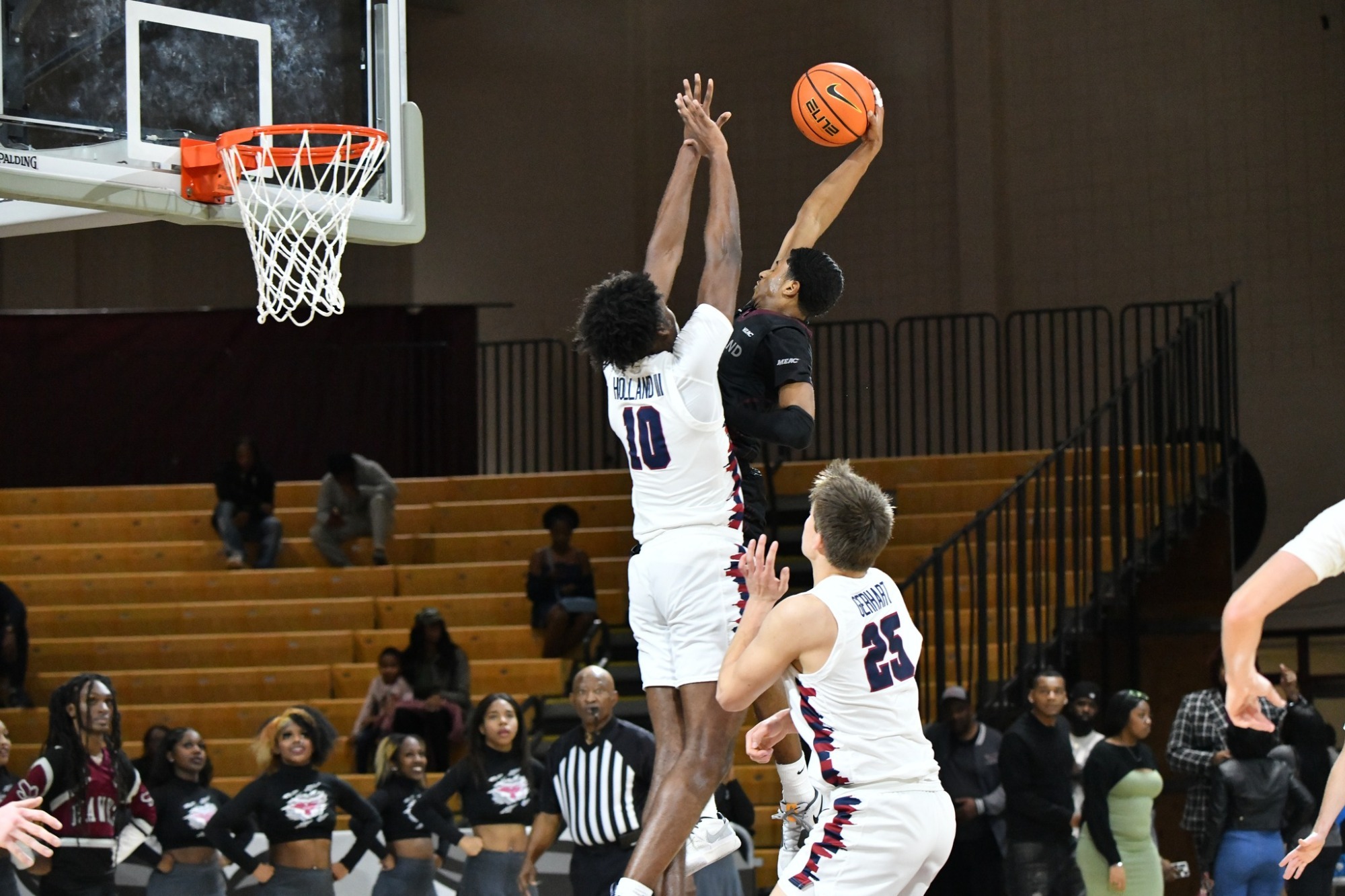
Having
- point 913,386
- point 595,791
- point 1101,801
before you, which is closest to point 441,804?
point 595,791

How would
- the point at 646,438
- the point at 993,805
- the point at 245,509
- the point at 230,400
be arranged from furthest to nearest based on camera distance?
the point at 230,400 < the point at 245,509 < the point at 993,805 < the point at 646,438

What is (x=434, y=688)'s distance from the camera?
456 inches

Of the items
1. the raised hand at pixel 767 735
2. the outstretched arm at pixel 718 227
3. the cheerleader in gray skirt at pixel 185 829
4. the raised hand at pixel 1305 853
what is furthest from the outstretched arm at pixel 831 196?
the cheerleader in gray skirt at pixel 185 829

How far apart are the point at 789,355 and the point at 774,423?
0.24 meters

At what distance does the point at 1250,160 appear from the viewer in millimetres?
14977

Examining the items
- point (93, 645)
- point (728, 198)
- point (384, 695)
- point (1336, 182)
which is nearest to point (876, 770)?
point (728, 198)

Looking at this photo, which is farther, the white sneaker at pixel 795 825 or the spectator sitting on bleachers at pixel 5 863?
the spectator sitting on bleachers at pixel 5 863

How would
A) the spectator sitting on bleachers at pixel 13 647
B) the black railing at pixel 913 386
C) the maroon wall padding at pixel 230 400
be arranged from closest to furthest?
the spectator sitting on bleachers at pixel 13 647
the black railing at pixel 913 386
the maroon wall padding at pixel 230 400

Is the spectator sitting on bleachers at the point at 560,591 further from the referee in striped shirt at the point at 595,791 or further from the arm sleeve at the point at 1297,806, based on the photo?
the arm sleeve at the point at 1297,806

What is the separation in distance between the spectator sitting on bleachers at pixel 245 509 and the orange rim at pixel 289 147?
26.3 feet

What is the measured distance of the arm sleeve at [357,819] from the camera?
8.97 m

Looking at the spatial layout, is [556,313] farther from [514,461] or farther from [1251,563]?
[1251,563]

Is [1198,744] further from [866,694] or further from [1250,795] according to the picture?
[866,694]

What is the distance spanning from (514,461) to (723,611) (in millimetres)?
12026
